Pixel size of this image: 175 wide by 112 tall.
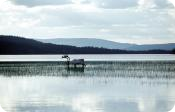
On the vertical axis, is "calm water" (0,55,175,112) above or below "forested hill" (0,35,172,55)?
below

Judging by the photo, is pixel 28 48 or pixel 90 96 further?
pixel 28 48

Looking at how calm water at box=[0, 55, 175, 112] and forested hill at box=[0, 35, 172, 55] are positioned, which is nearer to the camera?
calm water at box=[0, 55, 175, 112]

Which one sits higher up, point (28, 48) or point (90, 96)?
point (28, 48)

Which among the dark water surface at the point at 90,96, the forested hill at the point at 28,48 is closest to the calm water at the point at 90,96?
the dark water surface at the point at 90,96

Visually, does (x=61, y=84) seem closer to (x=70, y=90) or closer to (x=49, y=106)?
(x=70, y=90)

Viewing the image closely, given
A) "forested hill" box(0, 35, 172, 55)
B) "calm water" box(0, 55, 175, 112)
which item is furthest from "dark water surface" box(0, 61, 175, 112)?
"forested hill" box(0, 35, 172, 55)

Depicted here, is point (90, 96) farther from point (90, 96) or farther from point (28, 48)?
point (28, 48)

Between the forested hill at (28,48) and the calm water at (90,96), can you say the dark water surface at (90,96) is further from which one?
the forested hill at (28,48)

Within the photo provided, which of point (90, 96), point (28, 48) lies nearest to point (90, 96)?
point (90, 96)

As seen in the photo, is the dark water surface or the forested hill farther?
the forested hill

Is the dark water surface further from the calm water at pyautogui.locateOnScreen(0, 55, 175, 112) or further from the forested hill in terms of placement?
the forested hill

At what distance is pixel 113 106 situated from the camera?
20453 millimetres

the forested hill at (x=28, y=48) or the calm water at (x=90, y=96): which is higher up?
the forested hill at (x=28, y=48)

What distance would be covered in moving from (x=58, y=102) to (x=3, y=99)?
158 inches
